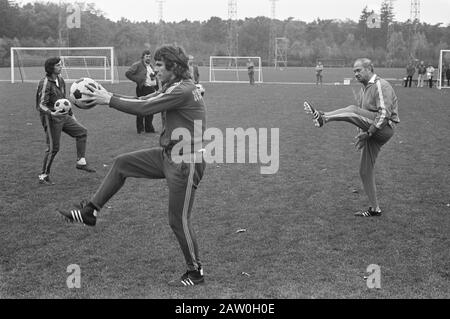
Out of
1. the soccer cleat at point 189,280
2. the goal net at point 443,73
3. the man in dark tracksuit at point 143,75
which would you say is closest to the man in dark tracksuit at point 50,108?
the soccer cleat at point 189,280

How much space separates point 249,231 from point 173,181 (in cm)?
233

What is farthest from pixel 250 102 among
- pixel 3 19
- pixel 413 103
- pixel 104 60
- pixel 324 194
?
pixel 3 19

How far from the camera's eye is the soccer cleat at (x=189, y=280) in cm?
572

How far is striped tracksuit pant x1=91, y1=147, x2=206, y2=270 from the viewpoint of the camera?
5.64m

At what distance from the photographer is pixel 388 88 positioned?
8086mm

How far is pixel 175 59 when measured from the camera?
218 inches

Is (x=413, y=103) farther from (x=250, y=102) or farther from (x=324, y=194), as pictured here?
(x=324, y=194)

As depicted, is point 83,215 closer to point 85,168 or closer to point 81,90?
point 81,90

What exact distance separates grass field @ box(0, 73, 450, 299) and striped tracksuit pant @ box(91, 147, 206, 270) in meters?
0.50

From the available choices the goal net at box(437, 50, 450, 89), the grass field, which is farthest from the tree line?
the grass field
